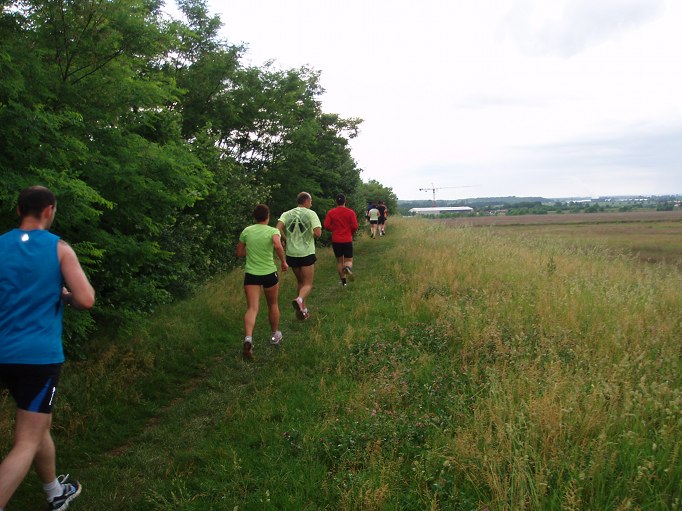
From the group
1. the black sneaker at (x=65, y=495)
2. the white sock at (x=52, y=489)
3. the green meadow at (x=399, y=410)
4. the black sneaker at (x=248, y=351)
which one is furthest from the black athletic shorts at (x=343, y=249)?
the white sock at (x=52, y=489)

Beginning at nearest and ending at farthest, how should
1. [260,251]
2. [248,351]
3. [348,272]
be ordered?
[248,351]
[260,251]
[348,272]

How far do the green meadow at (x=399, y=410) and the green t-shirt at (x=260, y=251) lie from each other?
1167mm

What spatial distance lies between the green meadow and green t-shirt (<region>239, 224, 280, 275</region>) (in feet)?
3.83

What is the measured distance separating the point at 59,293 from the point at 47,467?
1275 mm

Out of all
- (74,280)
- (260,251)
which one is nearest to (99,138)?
(260,251)

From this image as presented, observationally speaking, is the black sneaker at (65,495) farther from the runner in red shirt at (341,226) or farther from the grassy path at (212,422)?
the runner in red shirt at (341,226)

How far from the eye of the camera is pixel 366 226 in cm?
3069

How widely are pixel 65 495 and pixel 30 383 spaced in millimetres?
1014

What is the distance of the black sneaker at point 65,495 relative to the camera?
10.9 feet

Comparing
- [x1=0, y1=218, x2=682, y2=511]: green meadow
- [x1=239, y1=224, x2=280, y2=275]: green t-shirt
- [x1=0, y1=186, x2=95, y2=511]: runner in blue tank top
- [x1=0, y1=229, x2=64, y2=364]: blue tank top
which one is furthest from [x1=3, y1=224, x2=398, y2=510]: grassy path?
[x1=0, y1=229, x2=64, y2=364]: blue tank top

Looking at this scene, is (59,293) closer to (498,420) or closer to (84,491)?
(84,491)

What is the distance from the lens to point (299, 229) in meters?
8.17

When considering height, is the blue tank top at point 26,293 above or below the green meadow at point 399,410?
above

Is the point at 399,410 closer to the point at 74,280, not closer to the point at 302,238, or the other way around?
the point at 74,280
